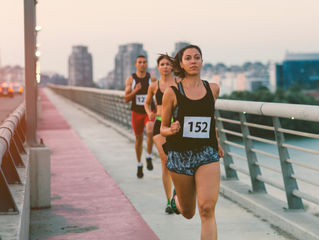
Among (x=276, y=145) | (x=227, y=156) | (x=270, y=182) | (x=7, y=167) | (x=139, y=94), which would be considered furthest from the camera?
(x=139, y=94)

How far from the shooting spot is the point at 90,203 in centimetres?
775

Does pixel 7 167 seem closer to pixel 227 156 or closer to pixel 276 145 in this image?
pixel 276 145

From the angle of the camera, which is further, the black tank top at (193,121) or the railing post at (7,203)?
the black tank top at (193,121)

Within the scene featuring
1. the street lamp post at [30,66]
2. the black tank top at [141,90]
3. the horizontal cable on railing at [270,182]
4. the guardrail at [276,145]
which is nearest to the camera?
the guardrail at [276,145]

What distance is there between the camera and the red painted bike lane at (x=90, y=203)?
20.2 ft

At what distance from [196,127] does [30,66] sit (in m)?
3.82

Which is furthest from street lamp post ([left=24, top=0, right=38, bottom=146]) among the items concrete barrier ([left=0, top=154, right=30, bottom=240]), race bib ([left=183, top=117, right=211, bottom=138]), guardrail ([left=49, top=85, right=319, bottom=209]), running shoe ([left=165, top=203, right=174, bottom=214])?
race bib ([left=183, top=117, right=211, bottom=138])

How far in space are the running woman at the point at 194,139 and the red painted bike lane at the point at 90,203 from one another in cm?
153

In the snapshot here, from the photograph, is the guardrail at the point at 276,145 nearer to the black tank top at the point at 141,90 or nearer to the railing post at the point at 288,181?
the railing post at the point at 288,181

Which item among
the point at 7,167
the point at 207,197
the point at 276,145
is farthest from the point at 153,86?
the point at 207,197

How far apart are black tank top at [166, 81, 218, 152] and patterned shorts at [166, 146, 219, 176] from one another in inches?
1.5

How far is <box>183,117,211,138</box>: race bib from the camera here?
4.46 m

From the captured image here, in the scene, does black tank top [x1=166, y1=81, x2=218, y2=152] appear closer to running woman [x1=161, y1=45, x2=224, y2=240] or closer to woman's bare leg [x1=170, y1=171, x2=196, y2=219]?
running woman [x1=161, y1=45, x2=224, y2=240]

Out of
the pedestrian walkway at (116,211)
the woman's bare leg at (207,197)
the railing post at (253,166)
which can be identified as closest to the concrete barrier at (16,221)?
the pedestrian walkway at (116,211)
